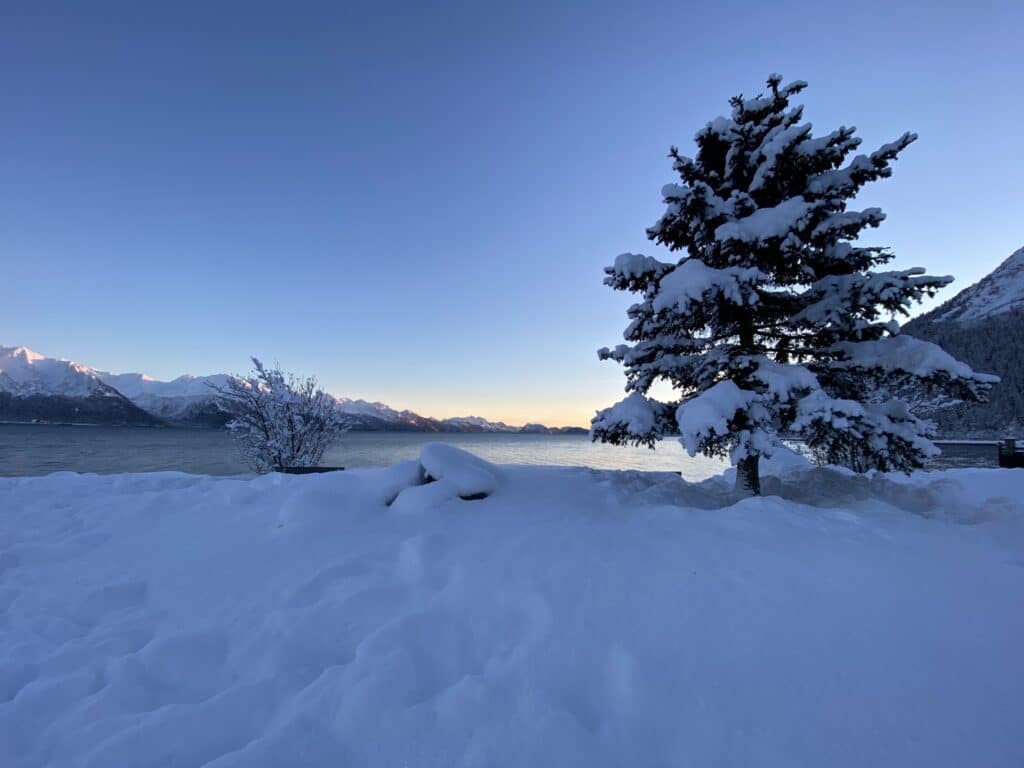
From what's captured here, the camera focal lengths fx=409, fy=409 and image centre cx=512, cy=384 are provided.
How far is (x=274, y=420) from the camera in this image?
1424cm

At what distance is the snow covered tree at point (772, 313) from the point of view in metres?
5.88

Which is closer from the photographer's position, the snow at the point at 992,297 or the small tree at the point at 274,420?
the small tree at the point at 274,420

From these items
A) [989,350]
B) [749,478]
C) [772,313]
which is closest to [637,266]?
[772,313]

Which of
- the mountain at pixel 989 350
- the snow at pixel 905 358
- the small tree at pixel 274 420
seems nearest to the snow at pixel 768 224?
the snow at pixel 905 358

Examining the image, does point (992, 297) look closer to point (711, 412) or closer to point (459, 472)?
point (711, 412)

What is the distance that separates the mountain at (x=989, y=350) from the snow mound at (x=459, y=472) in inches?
1686

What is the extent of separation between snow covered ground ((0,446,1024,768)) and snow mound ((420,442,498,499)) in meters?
0.39

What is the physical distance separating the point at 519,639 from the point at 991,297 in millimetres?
198095

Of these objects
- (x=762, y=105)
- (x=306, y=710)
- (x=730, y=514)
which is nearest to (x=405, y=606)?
(x=306, y=710)

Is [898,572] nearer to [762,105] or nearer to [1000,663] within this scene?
[1000,663]

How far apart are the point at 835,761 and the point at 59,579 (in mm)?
6437

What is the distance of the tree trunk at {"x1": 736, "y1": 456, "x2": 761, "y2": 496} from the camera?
6758mm

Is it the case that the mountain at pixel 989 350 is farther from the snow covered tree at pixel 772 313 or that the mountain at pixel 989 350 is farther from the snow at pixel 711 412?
the snow at pixel 711 412

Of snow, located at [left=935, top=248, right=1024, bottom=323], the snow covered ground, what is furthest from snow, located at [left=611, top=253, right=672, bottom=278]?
snow, located at [left=935, top=248, right=1024, bottom=323]
